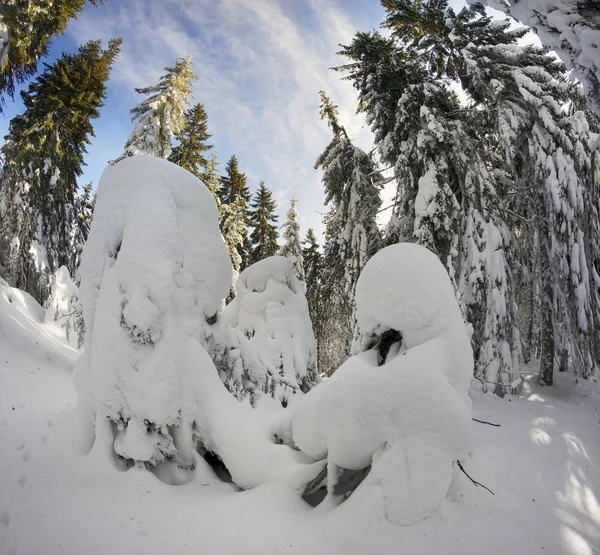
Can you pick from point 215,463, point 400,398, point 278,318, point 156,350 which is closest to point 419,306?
→ point 400,398

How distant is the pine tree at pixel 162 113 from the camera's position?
12.3 meters

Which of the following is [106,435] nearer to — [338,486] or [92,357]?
[92,357]

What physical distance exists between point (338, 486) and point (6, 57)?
37.9ft

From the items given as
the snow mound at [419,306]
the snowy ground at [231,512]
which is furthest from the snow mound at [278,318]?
the snow mound at [419,306]

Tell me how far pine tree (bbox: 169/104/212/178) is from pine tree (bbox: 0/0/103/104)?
675 centimetres

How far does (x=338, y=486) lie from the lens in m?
3.71

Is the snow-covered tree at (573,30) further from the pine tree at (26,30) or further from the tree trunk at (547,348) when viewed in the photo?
the pine tree at (26,30)

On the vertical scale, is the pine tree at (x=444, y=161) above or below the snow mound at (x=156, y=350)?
above

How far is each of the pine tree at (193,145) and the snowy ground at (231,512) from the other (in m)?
12.9

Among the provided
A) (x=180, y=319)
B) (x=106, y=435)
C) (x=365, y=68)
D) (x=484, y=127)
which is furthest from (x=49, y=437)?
(x=484, y=127)

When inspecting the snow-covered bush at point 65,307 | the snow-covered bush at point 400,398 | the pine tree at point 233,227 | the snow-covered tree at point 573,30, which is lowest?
the snow-covered bush at point 400,398

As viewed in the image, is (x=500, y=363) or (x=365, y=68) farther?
(x=365, y=68)

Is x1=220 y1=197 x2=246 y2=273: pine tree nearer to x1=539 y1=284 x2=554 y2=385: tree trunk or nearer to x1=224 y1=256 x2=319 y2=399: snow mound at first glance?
x1=224 y1=256 x2=319 y2=399: snow mound

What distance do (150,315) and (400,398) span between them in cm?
304
